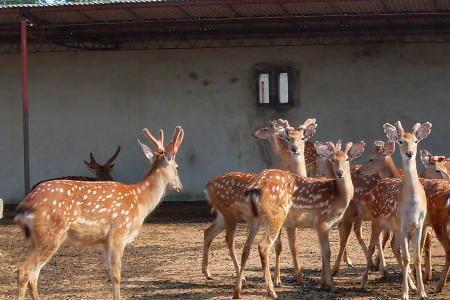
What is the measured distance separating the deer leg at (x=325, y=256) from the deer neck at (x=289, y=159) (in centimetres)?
218

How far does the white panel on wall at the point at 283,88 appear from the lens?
1709cm

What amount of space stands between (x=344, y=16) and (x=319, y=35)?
6.35ft

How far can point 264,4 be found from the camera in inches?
540

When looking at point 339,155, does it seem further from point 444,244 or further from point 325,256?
point 444,244

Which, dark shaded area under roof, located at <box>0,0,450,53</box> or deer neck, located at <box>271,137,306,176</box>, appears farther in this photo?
dark shaded area under roof, located at <box>0,0,450,53</box>

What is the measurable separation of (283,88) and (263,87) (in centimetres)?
39

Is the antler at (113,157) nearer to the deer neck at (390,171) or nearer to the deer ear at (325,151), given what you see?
the deer neck at (390,171)

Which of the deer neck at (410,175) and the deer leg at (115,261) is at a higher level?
the deer neck at (410,175)

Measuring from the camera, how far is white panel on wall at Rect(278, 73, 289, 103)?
17094mm

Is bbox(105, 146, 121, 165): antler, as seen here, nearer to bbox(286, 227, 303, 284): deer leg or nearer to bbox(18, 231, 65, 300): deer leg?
bbox(286, 227, 303, 284): deer leg

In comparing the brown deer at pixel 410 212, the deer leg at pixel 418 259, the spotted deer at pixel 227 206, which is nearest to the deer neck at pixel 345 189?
the brown deer at pixel 410 212

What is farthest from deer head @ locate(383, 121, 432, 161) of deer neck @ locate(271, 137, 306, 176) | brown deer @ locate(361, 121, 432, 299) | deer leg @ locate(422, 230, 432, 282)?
deer neck @ locate(271, 137, 306, 176)

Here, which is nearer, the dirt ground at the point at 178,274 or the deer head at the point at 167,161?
the dirt ground at the point at 178,274

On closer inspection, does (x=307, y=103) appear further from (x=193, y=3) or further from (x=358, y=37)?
(x=193, y=3)
